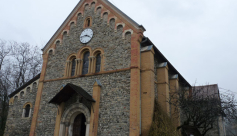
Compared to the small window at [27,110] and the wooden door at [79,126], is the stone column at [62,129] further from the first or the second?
the small window at [27,110]

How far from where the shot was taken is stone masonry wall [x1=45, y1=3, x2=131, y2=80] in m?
12.2

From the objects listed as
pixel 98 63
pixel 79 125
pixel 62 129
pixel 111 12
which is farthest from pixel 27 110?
pixel 111 12

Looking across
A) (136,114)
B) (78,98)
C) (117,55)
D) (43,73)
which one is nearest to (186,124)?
(136,114)

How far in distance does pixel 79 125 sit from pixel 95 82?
3.23 metres

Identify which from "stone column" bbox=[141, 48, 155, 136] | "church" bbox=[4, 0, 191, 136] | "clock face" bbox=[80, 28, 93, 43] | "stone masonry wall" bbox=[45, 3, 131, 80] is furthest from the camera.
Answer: "clock face" bbox=[80, 28, 93, 43]

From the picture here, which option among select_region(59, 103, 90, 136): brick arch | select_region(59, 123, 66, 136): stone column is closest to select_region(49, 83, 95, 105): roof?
select_region(59, 103, 90, 136): brick arch

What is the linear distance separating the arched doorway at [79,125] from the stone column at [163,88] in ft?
18.2

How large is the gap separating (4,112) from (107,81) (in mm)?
17188

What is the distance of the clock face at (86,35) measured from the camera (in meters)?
14.1

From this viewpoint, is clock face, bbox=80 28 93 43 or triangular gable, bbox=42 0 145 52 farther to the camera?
clock face, bbox=80 28 93 43

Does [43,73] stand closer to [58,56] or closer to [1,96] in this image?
[58,56]

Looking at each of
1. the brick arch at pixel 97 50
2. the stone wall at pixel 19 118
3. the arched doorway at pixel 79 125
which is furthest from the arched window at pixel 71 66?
the stone wall at pixel 19 118

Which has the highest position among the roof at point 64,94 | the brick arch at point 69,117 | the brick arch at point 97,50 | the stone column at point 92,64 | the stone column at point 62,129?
the brick arch at point 97,50

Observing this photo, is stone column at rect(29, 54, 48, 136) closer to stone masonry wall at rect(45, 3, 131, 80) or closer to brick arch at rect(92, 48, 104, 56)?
stone masonry wall at rect(45, 3, 131, 80)
